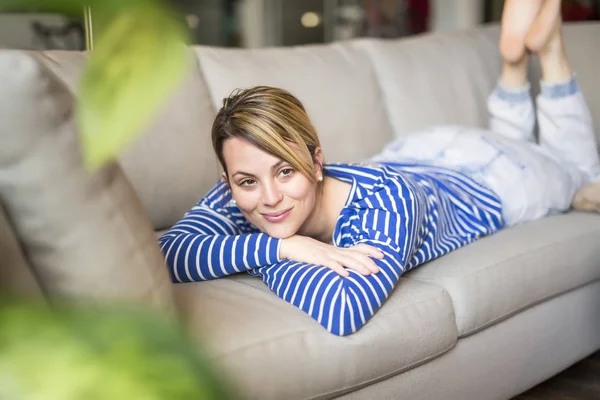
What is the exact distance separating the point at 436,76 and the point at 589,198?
651mm

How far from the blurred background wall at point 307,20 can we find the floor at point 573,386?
2211 mm

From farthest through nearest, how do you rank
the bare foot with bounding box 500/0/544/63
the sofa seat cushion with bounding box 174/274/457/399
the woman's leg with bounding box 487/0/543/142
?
the woman's leg with bounding box 487/0/543/142 → the bare foot with bounding box 500/0/544/63 → the sofa seat cushion with bounding box 174/274/457/399

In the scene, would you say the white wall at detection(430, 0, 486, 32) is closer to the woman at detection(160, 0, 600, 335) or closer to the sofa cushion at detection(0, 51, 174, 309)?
the woman at detection(160, 0, 600, 335)

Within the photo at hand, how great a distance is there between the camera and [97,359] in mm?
224

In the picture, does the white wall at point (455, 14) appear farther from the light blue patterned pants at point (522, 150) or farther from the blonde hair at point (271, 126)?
the blonde hair at point (271, 126)

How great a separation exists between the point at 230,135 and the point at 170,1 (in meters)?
1.04

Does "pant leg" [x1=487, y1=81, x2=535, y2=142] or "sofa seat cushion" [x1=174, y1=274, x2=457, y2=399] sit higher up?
"pant leg" [x1=487, y1=81, x2=535, y2=142]

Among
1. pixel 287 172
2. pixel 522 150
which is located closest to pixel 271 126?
pixel 287 172

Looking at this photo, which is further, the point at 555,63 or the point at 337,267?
the point at 555,63

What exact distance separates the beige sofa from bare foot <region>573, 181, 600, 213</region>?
0.10 metres

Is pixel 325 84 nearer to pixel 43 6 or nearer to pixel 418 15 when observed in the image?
pixel 43 6

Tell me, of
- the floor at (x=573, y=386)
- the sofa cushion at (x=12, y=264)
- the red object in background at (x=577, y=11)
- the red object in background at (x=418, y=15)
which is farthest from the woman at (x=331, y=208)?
the red object in background at (x=418, y=15)

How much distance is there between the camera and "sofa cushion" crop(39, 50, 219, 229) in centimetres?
162

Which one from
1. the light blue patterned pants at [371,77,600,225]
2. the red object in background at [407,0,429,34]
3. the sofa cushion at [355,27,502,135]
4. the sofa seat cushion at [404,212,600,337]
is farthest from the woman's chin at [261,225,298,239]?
the red object in background at [407,0,429,34]
